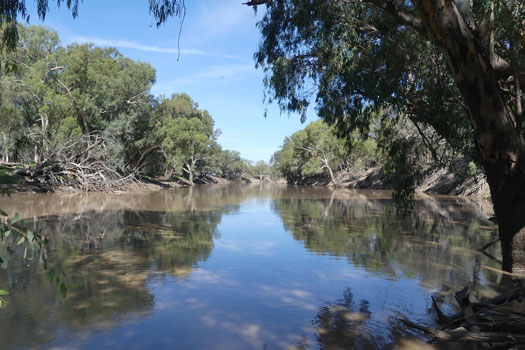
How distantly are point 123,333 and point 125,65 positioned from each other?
31837 mm

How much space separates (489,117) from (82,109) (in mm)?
27562

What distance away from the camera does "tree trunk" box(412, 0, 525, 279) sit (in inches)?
185

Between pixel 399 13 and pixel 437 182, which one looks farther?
pixel 437 182

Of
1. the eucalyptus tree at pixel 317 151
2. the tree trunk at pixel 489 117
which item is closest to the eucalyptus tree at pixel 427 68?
the tree trunk at pixel 489 117

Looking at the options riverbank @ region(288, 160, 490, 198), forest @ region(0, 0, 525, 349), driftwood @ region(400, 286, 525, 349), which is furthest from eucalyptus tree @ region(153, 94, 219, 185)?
driftwood @ region(400, 286, 525, 349)

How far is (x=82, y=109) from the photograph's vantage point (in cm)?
2698

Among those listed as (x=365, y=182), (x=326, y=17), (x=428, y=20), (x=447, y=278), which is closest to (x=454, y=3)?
(x=428, y=20)

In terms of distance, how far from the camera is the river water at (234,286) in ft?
12.7

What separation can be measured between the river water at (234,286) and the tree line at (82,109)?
13.0 metres

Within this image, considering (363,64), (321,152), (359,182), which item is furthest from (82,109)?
(359,182)

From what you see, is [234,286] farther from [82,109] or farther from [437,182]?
[437,182]

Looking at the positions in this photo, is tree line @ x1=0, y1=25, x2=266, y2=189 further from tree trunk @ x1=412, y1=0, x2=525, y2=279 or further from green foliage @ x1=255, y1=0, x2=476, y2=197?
tree trunk @ x1=412, y1=0, x2=525, y2=279

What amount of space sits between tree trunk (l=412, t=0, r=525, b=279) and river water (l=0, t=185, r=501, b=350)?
108 cm

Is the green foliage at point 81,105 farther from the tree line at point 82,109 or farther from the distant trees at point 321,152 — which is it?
the distant trees at point 321,152
